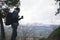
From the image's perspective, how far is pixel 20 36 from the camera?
12938 mm

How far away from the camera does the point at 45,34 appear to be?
11.8 metres

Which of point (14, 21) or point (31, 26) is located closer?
point (14, 21)

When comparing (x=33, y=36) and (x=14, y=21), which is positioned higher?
(x=14, y=21)

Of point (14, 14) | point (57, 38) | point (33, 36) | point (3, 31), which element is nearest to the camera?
point (14, 14)

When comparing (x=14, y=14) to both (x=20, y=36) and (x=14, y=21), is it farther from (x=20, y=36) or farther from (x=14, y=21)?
(x=20, y=36)

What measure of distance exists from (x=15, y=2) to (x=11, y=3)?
11.0 inches

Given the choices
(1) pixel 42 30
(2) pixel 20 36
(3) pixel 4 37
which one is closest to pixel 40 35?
(1) pixel 42 30

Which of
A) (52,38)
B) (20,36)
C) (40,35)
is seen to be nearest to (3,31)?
(20,36)

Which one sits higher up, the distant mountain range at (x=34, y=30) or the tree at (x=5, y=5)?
the tree at (x=5, y=5)

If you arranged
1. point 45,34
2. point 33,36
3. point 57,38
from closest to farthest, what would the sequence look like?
point 57,38 → point 45,34 → point 33,36

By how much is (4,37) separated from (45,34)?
296 centimetres

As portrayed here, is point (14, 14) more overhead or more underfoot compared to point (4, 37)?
more overhead

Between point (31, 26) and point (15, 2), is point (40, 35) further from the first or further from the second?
point (15, 2)

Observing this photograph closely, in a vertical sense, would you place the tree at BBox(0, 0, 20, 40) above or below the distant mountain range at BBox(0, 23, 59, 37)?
above
